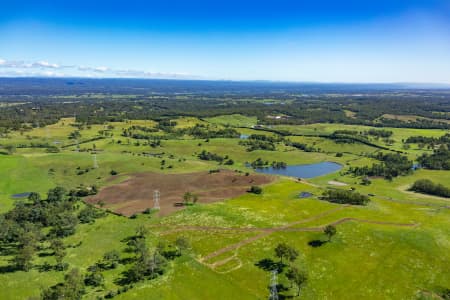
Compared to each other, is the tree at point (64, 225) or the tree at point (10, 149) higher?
the tree at point (10, 149)

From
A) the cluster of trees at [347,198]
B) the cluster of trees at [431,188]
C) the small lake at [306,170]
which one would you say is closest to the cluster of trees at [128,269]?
the cluster of trees at [347,198]

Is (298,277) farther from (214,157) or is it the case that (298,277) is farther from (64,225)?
(214,157)

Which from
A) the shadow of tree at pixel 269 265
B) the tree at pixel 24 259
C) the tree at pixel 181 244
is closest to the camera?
the tree at pixel 24 259

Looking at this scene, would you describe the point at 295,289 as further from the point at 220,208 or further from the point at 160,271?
the point at 220,208

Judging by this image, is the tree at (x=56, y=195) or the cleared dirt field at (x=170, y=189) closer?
the tree at (x=56, y=195)

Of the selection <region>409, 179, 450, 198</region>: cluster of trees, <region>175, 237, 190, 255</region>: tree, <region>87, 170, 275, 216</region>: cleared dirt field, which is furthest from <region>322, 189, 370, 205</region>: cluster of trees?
<region>175, 237, 190, 255</region>: tree

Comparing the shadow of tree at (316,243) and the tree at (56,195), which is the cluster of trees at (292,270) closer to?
the shadow of tree at (316,243)
